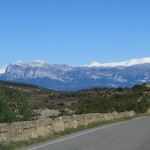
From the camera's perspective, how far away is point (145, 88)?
4688 inches

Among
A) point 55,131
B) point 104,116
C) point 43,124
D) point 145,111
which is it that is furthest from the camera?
point 145,111

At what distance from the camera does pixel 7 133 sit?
19.0 metres

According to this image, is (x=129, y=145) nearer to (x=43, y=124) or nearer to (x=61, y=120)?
(x=43, y=124)

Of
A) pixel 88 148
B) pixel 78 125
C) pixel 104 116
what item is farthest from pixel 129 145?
pixel 104 116

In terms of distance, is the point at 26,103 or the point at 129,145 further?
the point at 26,103

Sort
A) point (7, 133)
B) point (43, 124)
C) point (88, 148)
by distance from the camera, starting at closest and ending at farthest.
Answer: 1. point (88, 148)
2. point (7, 133)
3. point (43, 124)

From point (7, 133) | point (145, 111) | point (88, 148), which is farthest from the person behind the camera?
point (145, 111)

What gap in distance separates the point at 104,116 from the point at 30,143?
65.0ft

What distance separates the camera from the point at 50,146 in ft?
59.8

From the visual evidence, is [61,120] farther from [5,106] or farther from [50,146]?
[50,146]

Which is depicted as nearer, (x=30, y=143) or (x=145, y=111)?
(x=30, y=143)

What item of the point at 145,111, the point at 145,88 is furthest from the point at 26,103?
the point at 145,88

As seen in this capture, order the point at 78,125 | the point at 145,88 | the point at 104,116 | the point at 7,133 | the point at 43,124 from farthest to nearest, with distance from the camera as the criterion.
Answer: the point at 145,88, the point at 104,116, the point at 78,125, the point at 43,124, the point at 7,133

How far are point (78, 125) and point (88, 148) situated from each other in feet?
42.8
